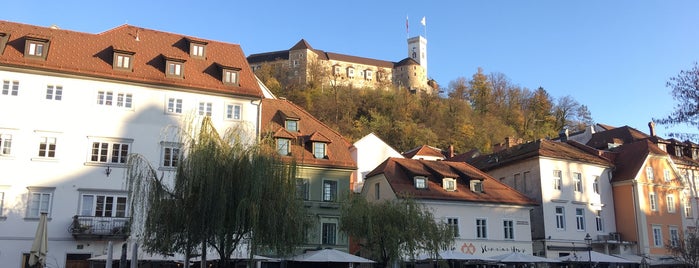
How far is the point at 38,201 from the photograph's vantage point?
93.7 ft

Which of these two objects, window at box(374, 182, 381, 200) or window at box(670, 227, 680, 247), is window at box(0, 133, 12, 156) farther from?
window at box(670, 227, 680, 247)

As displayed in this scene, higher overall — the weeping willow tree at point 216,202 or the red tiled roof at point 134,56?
the red tiled roof at point 134,56

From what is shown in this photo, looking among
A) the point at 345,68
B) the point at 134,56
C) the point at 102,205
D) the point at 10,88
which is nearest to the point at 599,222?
the point at 134,56

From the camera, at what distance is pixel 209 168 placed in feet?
64.5

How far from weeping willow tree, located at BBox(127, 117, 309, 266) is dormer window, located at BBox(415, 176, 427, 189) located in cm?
1648

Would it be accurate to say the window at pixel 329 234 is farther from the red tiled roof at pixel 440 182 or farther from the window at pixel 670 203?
the window at pixel 670 203

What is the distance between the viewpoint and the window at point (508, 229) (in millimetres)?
37062

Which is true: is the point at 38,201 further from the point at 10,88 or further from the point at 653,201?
the point at 653,201

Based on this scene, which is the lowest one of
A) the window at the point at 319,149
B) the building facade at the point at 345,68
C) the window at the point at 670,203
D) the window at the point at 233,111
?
the window at the point at 670,203

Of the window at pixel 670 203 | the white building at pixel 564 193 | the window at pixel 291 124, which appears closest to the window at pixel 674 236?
the window at pixel 670 203

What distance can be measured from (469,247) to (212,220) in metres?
19.9

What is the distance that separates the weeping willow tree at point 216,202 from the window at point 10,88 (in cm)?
1267

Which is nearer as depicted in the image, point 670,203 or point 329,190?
point 329,190

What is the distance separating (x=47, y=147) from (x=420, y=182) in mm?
19298
